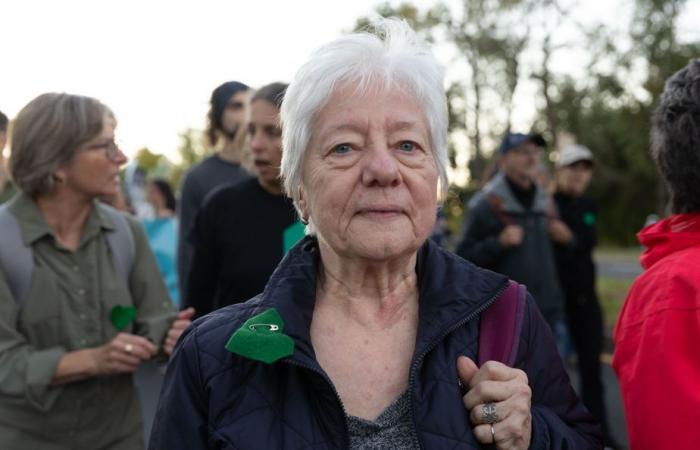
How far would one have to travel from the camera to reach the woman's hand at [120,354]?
9.41ft

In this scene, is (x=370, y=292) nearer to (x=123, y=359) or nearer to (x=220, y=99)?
(x=123, y=359)

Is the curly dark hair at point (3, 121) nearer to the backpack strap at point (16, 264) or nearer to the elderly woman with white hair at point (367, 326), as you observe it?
the backpack strap at point (16, 264)

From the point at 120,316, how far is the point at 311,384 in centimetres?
145

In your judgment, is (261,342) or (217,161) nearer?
(261,342)

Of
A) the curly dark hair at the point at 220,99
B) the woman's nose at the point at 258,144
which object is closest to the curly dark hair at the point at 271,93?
the woman's nose at the point at 258,144

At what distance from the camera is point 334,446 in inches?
69.6

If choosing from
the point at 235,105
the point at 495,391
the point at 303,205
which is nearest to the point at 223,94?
the point at 235,105

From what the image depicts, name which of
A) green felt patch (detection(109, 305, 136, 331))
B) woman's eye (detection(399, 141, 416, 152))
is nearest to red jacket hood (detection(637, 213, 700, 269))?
woman's eye (detection(399, 141, 416, 152))

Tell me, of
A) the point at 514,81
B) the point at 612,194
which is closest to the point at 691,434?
the point at 514,81

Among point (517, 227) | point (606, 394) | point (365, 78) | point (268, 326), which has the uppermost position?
point (365, 78)

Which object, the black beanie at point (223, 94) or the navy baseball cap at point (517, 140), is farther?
the navy baseball cap at point (517, 140)

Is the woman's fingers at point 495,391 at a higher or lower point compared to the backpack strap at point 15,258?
lower

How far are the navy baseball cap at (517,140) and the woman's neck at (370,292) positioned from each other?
367cm

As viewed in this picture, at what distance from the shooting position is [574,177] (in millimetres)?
6727
